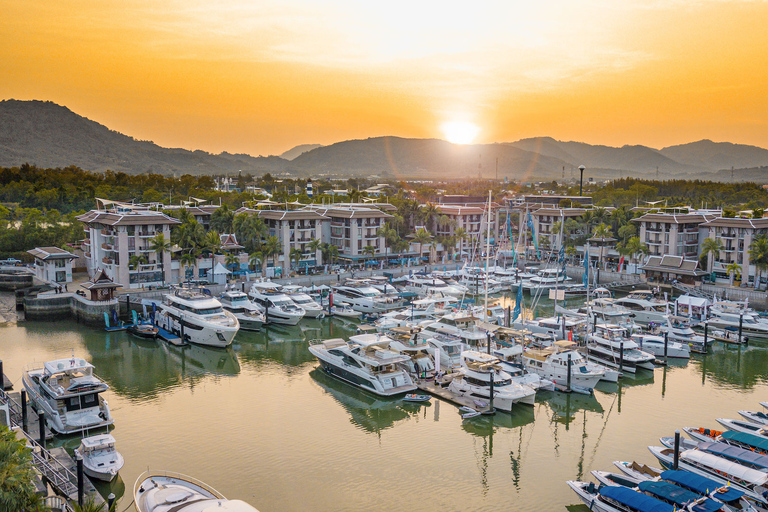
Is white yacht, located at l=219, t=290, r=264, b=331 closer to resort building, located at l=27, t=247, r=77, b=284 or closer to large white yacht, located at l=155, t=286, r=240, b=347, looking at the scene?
large white yacht, located at l=155, t=286, r=240, b=347

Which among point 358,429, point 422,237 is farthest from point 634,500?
point 422,237

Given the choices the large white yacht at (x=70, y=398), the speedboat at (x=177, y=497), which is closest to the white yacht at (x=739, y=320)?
the speedboat at (x=177, y=497)

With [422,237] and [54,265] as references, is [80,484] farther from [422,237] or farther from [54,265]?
[422,237]

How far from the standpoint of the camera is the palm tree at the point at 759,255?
58.0m

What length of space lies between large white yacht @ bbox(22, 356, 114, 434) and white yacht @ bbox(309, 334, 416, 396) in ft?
42.2

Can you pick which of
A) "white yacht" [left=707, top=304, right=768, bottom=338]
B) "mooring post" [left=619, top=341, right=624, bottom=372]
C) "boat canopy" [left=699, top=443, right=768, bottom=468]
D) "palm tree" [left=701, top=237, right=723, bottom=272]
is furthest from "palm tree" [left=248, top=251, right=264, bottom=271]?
"boat canopy" [left=699, top=443, right=768, bottom=468]

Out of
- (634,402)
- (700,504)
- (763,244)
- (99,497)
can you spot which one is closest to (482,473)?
(700,504)

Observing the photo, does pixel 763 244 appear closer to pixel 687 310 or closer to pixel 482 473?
pixel 687 310

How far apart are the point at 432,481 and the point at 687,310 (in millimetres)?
36703

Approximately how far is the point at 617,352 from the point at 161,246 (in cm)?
4081

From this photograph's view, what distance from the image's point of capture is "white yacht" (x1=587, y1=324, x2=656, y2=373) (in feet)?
125

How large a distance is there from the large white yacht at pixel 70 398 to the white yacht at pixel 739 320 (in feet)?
143

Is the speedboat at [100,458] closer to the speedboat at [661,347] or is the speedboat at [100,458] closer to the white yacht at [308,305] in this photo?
the white yacht at [308,305]

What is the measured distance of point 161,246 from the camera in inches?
2232
